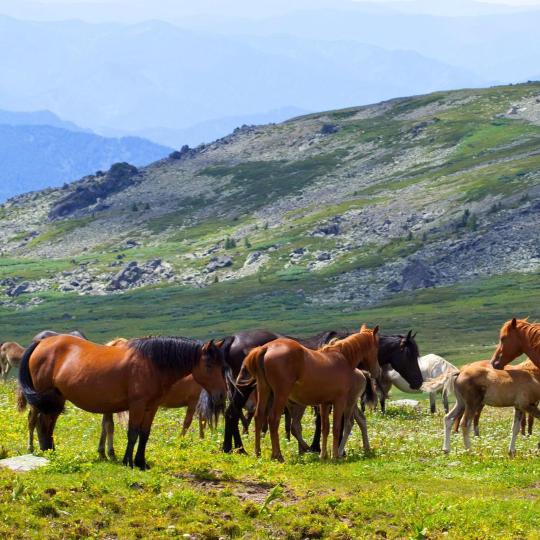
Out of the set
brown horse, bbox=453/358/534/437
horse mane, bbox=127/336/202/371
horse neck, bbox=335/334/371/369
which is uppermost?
horse mane, bbox=127/336/202/371

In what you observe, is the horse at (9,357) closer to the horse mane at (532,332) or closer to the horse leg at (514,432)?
the horse leg at (514,432)

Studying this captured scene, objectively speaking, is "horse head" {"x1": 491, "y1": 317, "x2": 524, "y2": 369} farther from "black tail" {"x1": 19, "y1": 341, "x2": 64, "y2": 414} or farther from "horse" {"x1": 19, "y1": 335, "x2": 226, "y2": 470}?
"black tail" {"x1": 19, "y1": 341, "x2": 64, "y2": 414}

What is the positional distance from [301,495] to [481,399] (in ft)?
34.1

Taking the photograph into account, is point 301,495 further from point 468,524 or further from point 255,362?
point 255,362

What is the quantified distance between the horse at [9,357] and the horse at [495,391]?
3112cm

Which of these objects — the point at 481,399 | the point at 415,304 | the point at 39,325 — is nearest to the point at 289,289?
the point at 415,304

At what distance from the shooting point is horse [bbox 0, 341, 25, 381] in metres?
56.4

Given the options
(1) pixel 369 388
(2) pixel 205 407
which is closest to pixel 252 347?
(2) pixel 205 407

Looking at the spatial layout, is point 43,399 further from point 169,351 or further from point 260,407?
point 260,407

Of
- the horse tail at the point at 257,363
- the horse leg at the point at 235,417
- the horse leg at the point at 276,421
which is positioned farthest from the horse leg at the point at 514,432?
the horse leg at the point at 235,417

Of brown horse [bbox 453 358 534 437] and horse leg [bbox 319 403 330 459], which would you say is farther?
brown horse [bbox 453 358 534 437]

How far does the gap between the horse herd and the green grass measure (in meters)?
1.08

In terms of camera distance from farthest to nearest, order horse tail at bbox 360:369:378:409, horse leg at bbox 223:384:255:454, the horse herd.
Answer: horse tail at bbox 360:369:378:409 < horse leg at bbox 223:384:255:454 < the horse herd

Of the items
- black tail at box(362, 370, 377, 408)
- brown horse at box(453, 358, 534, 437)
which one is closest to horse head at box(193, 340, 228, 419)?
black tail at box(362, 370, 377, 408)
